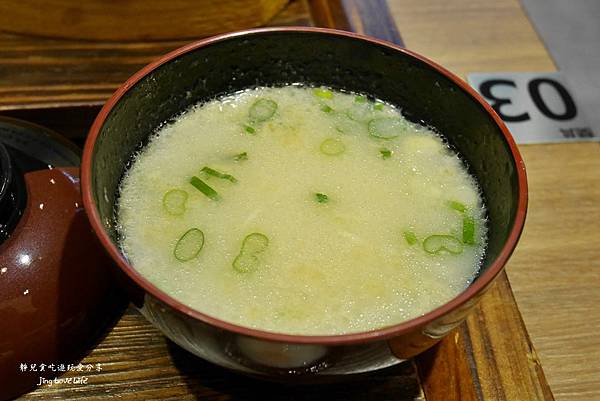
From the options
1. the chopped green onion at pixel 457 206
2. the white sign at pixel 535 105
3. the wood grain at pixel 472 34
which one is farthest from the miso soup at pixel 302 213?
the wood grain at pixel 472 34

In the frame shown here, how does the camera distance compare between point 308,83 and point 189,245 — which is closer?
point 189,245

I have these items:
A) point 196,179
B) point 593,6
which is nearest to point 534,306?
point 196,179

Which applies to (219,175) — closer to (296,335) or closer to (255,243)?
(255,243)

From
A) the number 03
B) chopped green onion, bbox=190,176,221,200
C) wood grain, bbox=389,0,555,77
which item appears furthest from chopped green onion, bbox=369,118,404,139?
wood grain, bbox=389,0,555,77

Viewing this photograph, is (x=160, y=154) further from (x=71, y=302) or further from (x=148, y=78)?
(x=71, y=302)

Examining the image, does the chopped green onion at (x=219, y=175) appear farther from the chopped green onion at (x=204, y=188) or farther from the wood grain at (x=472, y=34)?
the wood grain at (x=472, y=34)

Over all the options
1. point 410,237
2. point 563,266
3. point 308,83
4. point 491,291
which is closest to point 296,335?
point 410,237
